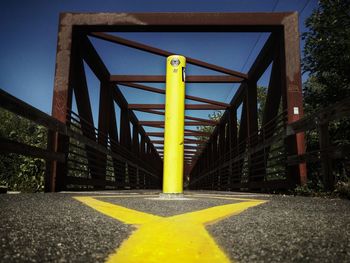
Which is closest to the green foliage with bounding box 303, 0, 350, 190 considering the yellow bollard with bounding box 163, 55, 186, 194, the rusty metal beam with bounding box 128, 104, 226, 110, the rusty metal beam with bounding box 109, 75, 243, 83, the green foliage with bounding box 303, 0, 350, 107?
the green foliage with bounding box 303, 0, 350, 107

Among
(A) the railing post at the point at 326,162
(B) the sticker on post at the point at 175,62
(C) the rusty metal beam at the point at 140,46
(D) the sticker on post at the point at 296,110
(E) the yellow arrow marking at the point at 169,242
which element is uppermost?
(C) the rusty metal beam at the point at 140,46

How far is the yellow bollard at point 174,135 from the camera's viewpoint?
478cm

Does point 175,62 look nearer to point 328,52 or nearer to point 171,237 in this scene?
point 171,237

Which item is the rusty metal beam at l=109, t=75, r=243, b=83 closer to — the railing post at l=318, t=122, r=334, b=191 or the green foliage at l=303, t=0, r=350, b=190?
the green foliage at l=303, t=0, r=350, b=190

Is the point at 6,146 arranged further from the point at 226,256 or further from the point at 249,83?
the point at 249,83

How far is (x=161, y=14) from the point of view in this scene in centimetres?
868

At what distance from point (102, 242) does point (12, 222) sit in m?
0.70

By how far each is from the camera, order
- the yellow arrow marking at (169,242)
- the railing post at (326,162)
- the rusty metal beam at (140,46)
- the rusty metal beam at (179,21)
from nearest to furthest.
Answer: the yellow arrow marking at (169,242), the railing post at (326,162), the rusty metal beam at (179,21), the rusty metal beam at (140,46)

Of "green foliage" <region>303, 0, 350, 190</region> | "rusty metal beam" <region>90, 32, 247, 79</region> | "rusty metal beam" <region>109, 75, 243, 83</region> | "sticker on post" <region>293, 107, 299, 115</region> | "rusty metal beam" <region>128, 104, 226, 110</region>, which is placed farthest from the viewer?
"rusty metal beam" <region>128, 104, 226, 110</region>

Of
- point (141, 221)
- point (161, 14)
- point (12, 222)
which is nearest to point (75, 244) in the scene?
point (12, 222)

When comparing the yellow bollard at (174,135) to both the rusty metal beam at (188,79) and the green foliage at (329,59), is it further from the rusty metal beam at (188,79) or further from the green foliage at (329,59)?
the rusty metal beam at (188,79)

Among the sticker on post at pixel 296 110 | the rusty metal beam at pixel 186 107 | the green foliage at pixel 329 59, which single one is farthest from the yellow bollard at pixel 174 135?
the rusty metal beam at pixel 186 107

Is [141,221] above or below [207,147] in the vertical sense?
below

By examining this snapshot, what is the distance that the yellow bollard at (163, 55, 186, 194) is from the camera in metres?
4.78
